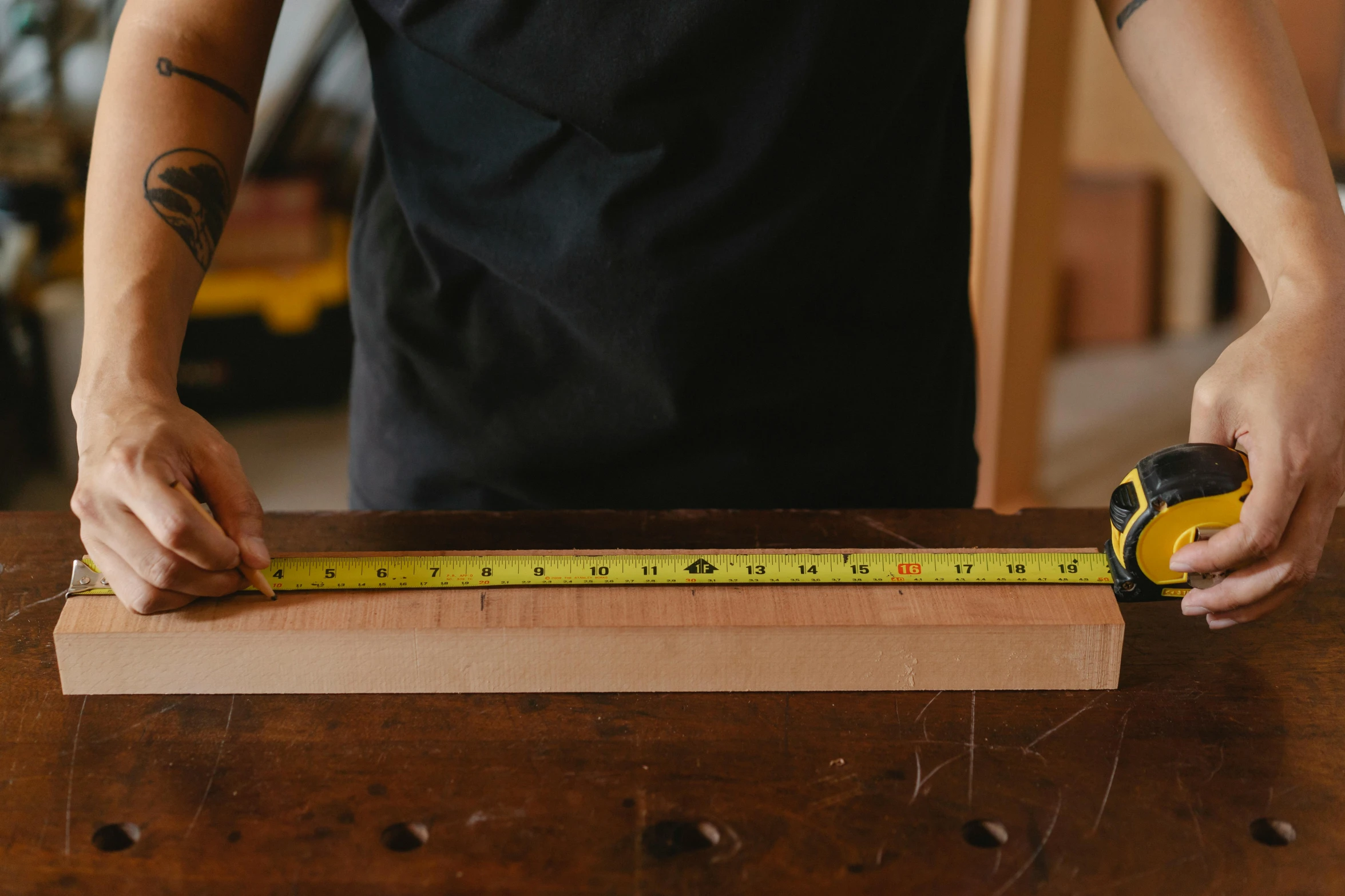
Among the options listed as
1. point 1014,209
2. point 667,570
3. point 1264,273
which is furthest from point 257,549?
point 1014,209

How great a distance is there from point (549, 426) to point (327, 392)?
10.6 ft

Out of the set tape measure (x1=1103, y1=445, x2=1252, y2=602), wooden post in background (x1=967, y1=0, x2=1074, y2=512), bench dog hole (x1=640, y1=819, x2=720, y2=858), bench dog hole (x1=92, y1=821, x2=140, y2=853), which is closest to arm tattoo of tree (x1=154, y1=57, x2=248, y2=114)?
bench dog hole (x1=92, y1=821, x2=140, y2=853)

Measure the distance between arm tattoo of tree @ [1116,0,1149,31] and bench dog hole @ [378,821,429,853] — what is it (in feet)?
3.82

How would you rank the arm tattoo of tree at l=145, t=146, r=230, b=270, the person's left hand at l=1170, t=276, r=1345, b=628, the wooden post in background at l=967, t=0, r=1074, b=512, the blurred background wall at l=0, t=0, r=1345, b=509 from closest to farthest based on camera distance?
the person's left hand at l=1170, t=276, r=1345, b=628 → the arm tattoo of tree at l=145, t=146, r=230, b=270 → the wooden post in background at l=967, t=0, r=1074, b=512 → the blurred background wall at l=0, t=0, r=1345, b=509

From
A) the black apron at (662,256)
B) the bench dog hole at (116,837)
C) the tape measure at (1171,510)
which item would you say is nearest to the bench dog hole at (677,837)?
the bench dog hole at (116,837)

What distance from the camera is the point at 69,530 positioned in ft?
4.45

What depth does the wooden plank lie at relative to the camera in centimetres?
105

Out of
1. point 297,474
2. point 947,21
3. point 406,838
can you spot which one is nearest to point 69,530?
point 406,838

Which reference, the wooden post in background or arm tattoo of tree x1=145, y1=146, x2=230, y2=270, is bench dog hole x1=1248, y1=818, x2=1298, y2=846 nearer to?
arm tattoo of tree x1=145, y1=146, x2=230, y2=270

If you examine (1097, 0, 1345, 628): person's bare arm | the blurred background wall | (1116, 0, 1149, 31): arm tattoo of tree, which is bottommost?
the blurred background wall

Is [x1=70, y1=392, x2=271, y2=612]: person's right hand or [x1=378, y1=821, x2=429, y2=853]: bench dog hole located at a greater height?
[x1=70, y1=392, x2=271, y2=612]: person's right hand

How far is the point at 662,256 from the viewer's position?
1.31m

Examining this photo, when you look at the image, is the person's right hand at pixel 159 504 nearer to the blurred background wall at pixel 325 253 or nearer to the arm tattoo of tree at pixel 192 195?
the arm tattoo of tree at pixel 192 195

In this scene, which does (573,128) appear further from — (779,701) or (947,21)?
(779,701)
